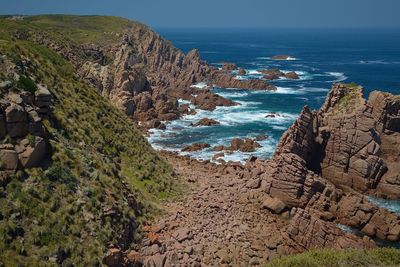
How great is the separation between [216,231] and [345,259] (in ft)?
41.2

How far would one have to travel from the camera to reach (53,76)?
52.5 meters

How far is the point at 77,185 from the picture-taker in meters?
37.2

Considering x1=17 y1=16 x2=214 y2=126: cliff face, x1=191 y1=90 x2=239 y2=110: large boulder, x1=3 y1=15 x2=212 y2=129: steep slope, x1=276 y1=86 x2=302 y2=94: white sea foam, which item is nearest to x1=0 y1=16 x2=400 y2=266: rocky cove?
x1=3 y1=15 x2=212 y2=129: steep slope

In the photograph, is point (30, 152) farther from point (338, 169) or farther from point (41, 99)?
point (338, 169)

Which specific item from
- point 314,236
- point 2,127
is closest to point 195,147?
point 314,236

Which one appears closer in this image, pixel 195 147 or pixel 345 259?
pixel 345 259

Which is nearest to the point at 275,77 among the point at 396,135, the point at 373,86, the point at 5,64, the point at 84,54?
the point at 373,86

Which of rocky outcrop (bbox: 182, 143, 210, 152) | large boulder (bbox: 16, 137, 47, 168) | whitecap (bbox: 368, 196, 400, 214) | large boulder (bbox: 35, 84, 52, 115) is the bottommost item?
rocky outcrop (bbox: 182, 143, 210, 152)

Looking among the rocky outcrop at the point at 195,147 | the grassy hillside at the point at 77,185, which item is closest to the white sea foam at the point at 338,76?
the rocky outcrop at the point at 195,147

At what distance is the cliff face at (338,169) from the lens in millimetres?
41875

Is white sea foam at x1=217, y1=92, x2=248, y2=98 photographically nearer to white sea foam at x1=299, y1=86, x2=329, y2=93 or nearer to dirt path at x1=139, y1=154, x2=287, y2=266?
white sea foam at x1=299, y1=86, x2=329, y2=93

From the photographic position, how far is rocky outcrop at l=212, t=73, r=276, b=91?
14500 centimetres

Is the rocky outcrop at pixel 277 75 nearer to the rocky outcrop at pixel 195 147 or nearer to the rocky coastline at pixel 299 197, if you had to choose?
the rocky outcrop at pixel 195 147

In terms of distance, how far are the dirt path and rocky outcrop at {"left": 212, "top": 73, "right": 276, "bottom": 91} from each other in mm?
96041
